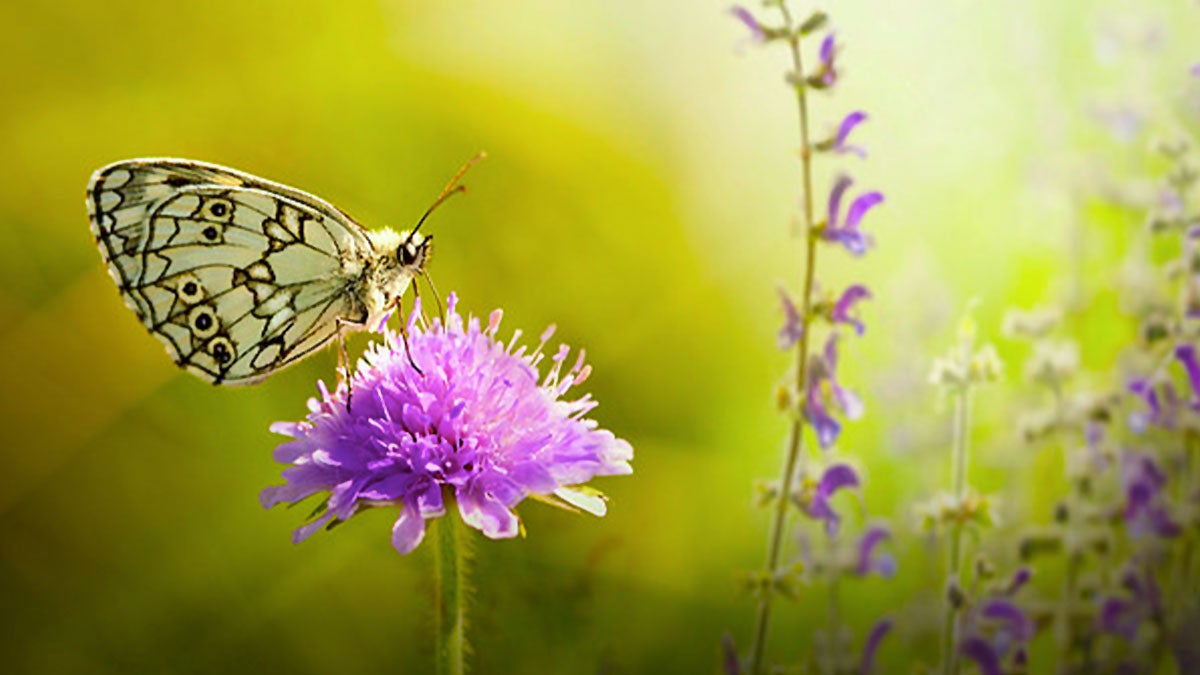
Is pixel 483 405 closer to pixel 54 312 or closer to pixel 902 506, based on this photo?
pixel 54 312

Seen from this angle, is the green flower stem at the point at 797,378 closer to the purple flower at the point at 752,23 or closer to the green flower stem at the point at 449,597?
the purple flower at the point at 752,23

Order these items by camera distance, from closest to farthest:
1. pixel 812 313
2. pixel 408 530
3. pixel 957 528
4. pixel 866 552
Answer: pixel 408 530 → pixel 812 313 → pixel 957 528 → pixel 866 552

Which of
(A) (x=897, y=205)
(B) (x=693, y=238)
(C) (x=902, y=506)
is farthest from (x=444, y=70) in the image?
(C) (x=902, y=506)

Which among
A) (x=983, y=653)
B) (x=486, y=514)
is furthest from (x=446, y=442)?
(x=983, y=653)

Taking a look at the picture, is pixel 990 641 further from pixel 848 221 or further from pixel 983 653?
pixel 848 221

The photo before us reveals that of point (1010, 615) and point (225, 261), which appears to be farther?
point (1010, 615)

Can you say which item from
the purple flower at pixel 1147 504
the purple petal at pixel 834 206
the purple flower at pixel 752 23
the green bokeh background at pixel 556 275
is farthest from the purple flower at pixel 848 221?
the purple flower at pixel 1147 504

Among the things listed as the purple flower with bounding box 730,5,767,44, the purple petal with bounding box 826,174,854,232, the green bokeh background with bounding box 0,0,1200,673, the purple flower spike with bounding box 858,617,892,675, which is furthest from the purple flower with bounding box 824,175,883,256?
the purple flower spike with bounding box 858,617,892,675
